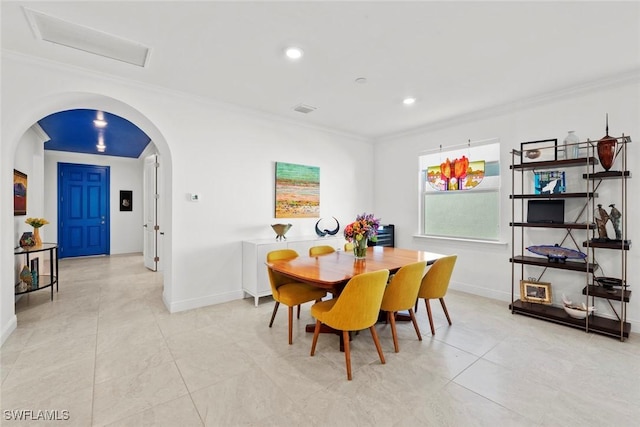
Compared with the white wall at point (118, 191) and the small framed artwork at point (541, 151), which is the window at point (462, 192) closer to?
the small framed artwork at point (541, 151)

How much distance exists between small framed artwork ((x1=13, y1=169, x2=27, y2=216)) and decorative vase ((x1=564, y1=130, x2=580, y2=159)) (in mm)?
6475

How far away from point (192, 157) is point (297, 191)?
1.62 meters

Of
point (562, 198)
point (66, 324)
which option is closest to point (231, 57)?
point (66, 324)

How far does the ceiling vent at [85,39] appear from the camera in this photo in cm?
220

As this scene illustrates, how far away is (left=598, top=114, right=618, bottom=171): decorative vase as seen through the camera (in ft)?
9.65

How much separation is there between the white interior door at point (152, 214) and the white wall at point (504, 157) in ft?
14.0

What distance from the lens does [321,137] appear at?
4980mm

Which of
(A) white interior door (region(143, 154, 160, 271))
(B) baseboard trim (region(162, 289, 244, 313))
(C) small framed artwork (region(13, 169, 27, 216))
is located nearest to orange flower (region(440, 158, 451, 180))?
(B) baseboard trim (region(162, 289, 244, 313))

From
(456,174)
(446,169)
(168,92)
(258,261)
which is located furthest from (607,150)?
(168,92)

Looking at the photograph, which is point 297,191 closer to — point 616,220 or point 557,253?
point 557,253

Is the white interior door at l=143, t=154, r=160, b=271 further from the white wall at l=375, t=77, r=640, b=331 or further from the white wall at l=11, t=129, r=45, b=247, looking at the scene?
the white wall at l=375, t=77, r=640, b=331

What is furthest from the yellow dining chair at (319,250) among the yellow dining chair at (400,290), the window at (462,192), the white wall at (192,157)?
the window at (462,192)

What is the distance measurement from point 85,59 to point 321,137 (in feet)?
10.4

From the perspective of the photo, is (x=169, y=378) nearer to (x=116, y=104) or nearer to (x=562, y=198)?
(x=116, y=104)
